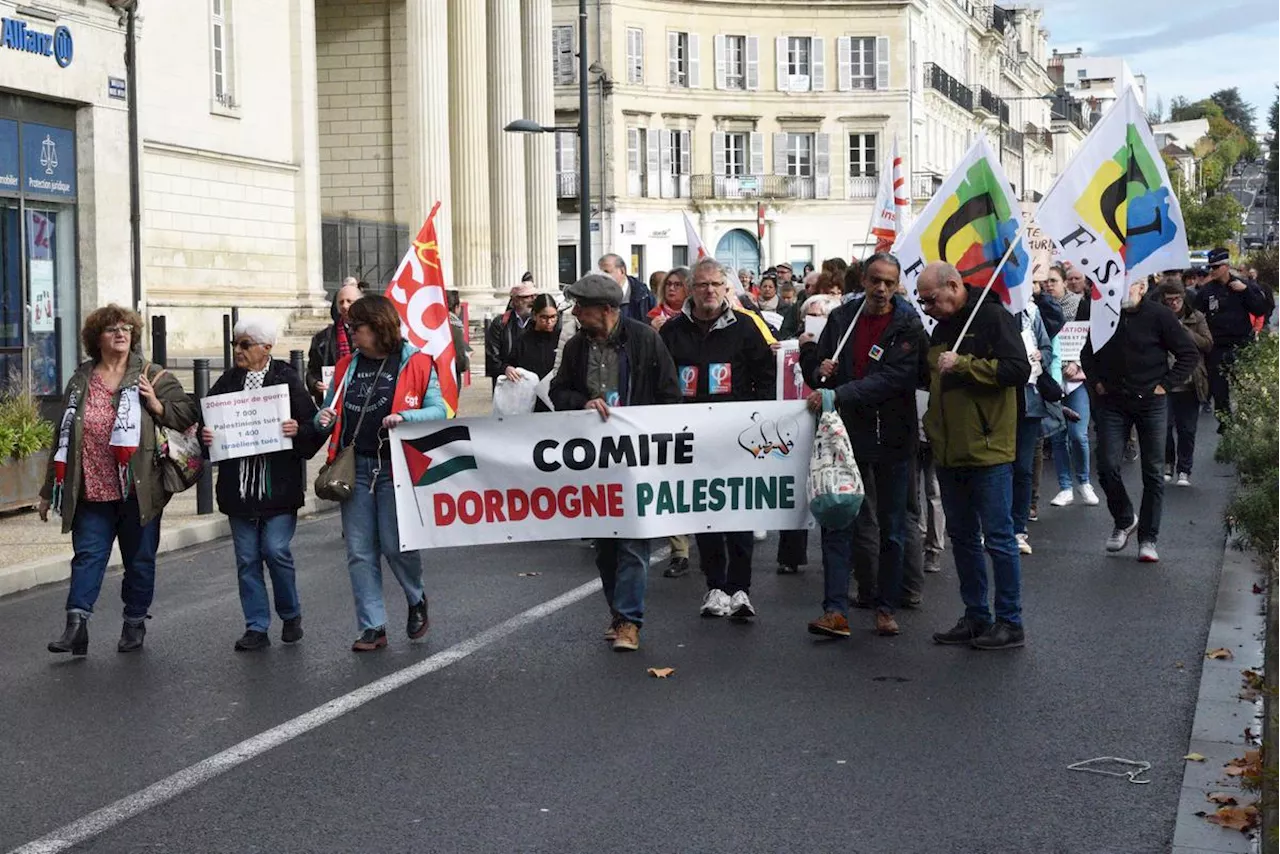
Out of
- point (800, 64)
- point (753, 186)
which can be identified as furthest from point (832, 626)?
point (800, 64)

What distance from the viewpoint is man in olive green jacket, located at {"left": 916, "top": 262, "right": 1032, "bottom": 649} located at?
8.98 m

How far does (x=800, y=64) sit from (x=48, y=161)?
5321 centimetres

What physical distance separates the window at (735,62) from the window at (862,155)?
516 centimetres

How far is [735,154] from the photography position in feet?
236

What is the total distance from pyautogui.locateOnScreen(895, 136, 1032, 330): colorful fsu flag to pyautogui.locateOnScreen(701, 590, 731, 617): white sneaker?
6.69 ft

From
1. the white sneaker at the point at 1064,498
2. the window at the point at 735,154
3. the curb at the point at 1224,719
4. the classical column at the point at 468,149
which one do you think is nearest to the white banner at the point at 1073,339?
the white sneaker at the point at 1064,498

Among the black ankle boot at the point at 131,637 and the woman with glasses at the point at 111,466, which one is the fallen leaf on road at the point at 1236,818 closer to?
the woman with glasses at the point at 111,466

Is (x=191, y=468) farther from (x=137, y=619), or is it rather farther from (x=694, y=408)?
(x=694, y=408)

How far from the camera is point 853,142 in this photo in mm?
73375

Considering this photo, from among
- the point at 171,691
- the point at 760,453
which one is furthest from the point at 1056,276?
the point at 171,691

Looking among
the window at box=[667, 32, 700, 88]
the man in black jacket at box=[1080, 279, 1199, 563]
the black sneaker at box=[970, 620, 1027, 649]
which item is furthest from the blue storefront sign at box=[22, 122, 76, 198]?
the window at box=[667, 32, 700, 88]

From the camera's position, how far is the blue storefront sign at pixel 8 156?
20.8m

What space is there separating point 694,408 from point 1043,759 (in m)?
3.29

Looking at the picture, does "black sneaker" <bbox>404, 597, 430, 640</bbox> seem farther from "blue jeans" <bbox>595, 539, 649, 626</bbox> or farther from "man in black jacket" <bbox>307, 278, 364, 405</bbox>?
"man in black jacket" <bbox>307, 278, 364, 405</bbox>
